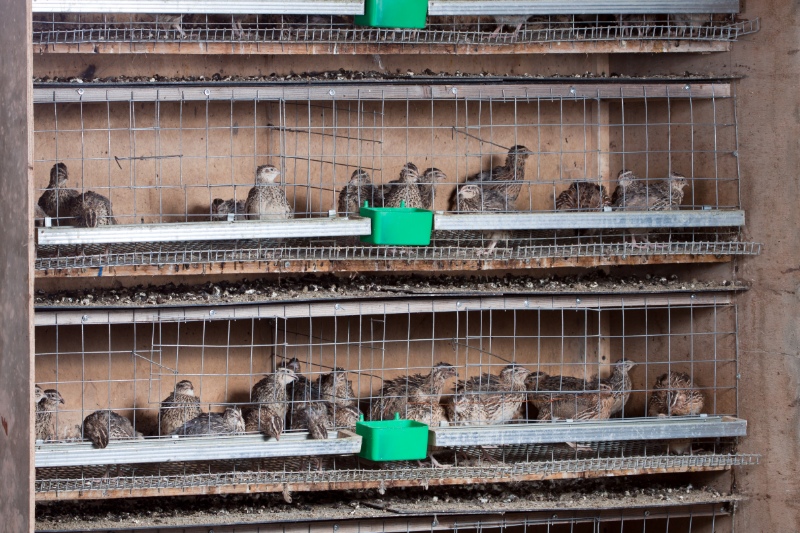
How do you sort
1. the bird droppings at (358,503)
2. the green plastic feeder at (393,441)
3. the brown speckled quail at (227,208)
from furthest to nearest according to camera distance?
1. the brown speckled quail at (227,208)
2. the bird droppings at (358,503)
3. the green plastic feeder at (393,441)

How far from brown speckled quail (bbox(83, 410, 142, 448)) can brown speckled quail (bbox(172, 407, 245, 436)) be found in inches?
8.3

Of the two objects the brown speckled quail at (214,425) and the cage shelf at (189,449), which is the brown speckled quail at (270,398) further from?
the cage shelf at (189,449)

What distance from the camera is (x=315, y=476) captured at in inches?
187

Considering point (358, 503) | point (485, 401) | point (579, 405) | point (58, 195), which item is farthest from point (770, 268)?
point (58, 195)

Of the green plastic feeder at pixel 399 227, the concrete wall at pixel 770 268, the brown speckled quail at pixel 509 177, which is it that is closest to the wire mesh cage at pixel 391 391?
the concrete wall at pixel 770 268

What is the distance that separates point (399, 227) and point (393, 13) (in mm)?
942

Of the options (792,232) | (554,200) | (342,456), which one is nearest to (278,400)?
(342,456)

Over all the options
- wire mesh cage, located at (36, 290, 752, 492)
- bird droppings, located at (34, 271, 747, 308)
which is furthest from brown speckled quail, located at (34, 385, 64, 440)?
bird droppings, located at (34, 271, 747, 308)

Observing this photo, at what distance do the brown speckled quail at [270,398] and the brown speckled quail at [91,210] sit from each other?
1027 millimetres

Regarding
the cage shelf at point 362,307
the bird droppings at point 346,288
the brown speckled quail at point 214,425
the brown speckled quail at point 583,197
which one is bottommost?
the brown speckled quail at point 214,425

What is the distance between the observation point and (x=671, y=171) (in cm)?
559

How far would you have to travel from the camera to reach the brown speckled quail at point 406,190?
5180mm

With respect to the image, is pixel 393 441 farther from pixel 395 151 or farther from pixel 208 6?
pixel 208 6

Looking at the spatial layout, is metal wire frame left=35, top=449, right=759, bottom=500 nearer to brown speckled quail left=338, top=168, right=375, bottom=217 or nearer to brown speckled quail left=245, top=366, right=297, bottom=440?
brown speckled quail left=245, top=366, right=297, bottom=440
